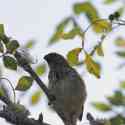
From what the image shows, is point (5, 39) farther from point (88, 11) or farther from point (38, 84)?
point (88, 11)

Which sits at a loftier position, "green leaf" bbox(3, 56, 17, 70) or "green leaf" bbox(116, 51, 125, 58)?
"green leaf" bbox(116, 51, 125, 58)

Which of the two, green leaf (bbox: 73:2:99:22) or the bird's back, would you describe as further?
the bird's back

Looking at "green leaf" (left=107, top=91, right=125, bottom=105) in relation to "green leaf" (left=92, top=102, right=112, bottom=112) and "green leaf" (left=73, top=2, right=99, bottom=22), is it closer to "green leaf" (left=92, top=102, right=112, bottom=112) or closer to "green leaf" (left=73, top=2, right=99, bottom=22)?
"green leaf" (left=92, top=102, right=112, bottom=112)

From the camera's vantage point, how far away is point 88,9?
5.48 ft

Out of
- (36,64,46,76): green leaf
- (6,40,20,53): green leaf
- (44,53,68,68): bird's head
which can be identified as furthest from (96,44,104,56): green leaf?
(44,53,68,68): bird's head

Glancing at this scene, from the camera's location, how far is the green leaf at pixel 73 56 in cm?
174

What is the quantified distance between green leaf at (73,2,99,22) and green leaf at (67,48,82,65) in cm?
17

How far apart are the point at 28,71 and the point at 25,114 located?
0.79 feet

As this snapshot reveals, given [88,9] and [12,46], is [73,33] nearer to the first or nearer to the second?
[88,9]

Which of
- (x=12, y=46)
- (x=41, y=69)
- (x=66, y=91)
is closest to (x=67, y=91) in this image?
(x=66, y=91)

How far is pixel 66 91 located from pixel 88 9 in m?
1.80

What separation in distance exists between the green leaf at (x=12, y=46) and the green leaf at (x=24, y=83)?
0.51 ft

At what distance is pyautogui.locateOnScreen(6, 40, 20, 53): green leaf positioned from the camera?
5.64 feet

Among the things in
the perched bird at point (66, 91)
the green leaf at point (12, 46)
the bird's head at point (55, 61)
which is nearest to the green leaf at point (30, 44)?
the green leaf at point (12, 46)
